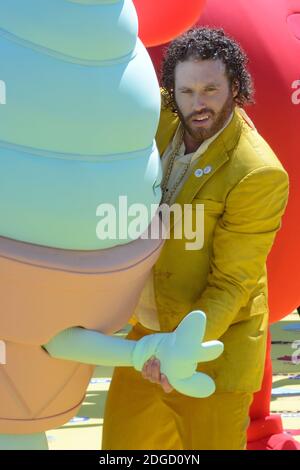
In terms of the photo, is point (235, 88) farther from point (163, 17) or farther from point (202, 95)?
point (163, 17)

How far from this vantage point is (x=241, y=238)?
2689mm

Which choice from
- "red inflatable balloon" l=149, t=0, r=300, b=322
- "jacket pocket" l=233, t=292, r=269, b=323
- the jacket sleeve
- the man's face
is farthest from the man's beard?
"red inflatable balloon" l=149, t=0, r=300, b=322

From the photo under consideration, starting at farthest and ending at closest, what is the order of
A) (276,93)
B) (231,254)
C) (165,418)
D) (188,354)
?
(276,93) < (165,418) < (231,254) < (188,354)

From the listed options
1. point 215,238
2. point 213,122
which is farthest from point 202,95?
point 215,238

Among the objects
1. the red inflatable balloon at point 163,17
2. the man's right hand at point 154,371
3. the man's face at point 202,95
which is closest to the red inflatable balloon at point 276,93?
the red inflatable balloon at point 163,17

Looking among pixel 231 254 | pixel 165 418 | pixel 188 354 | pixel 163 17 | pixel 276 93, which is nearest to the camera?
pixel 188 354

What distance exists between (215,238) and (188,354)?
548 mm

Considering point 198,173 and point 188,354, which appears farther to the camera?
point 198,173

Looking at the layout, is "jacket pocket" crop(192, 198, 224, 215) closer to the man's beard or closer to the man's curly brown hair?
the man's beard

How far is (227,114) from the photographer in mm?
2764

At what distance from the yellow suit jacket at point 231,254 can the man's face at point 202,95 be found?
44mm

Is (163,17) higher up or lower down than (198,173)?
higher up
